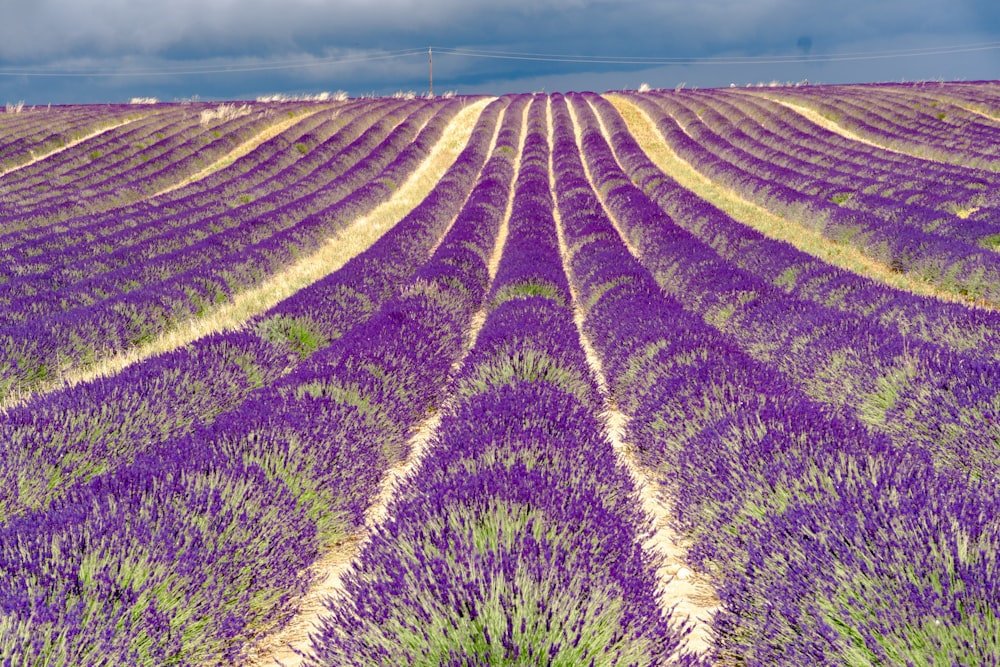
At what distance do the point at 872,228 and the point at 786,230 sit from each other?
1868 mm

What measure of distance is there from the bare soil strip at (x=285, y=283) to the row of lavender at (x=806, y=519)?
13.3 ft

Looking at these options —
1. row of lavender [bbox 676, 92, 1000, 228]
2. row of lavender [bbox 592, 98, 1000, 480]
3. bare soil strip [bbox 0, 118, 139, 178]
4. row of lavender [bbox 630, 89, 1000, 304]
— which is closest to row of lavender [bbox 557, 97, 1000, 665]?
row of lavender [bbox 592, 98, 1000, 480]

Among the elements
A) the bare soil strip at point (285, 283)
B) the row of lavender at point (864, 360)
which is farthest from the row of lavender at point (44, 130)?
the row of lavender at point (864, 360)

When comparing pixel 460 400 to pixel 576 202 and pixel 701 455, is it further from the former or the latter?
pixel 576 202

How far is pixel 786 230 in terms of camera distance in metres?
12.0

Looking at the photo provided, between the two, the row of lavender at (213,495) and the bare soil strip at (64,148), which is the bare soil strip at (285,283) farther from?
the bare soil strip at (64,148)

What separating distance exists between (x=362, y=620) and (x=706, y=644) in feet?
4.30

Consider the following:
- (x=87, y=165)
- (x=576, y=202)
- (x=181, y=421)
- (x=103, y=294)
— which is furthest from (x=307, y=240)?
(x=87, y=165)

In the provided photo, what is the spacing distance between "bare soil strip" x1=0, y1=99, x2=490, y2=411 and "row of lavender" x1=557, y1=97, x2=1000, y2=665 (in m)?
4.06

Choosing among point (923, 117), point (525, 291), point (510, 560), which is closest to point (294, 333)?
point (525, 291)

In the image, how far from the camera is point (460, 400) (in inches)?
156

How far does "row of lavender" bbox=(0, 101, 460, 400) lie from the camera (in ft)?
18.0

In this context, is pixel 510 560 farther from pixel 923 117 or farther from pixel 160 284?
pixel 923 117

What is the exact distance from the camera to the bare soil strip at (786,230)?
804cm
